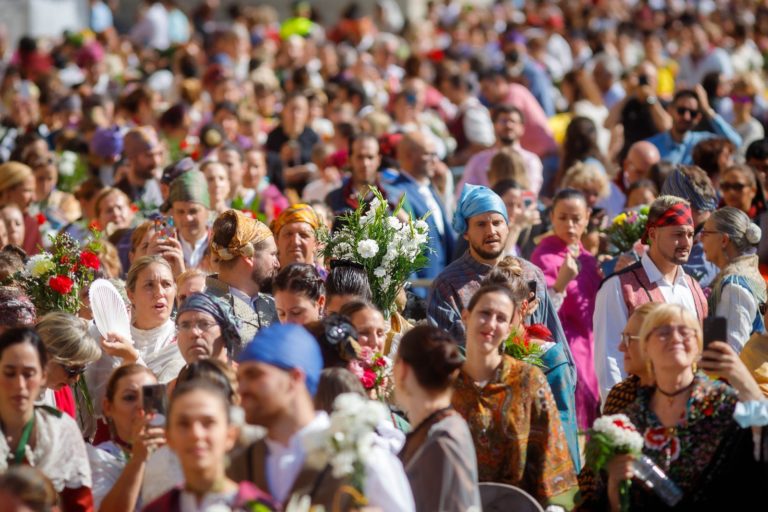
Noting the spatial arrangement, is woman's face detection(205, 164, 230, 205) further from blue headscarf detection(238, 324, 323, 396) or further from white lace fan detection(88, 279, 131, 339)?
blue headscarf detection(238, 324, 323, 396)

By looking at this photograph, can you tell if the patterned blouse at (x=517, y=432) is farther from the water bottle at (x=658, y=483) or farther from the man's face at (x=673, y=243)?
the man's face at (x=673, y=243)

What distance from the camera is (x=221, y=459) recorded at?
579cm

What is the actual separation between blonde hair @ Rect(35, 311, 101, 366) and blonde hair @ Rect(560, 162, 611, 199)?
512cm

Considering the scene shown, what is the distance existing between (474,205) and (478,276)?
0.48m

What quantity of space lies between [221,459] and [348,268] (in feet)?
10.6

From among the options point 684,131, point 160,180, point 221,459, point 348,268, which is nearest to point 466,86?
point 684,131

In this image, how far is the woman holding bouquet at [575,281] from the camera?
10055mm

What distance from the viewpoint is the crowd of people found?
20.8ft

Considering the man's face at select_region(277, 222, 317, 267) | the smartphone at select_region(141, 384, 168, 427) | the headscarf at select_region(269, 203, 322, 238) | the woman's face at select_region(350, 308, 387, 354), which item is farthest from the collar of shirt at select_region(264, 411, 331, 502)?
the headscarf at select_region(269, 203, 322, 238)

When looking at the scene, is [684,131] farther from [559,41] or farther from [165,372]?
[559,41]

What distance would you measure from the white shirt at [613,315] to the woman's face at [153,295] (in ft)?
8.27

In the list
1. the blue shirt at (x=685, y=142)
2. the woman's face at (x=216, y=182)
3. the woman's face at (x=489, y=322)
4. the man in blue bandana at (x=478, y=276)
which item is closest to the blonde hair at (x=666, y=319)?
the woman's face at (x=489, y=322)

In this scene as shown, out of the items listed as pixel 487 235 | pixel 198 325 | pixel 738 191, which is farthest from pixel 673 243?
pixel 198 325

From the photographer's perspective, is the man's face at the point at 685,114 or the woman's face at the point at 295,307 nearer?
the woman's face at the point at 295,307
